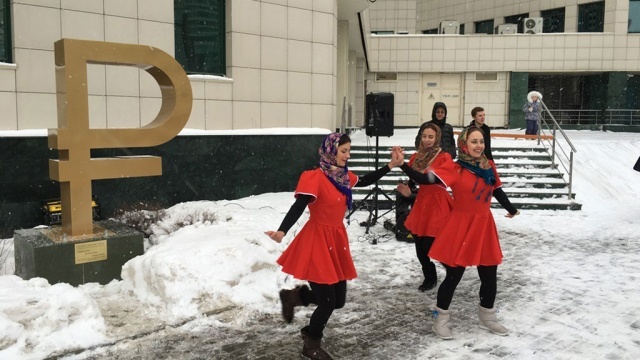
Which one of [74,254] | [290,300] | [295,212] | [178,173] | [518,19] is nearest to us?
[295,212]

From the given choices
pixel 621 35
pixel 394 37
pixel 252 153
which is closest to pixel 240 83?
pixel 252 153

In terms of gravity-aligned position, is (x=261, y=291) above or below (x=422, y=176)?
below

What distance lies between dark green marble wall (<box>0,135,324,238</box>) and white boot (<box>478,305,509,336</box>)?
7228mm

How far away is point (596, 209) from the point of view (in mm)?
12391

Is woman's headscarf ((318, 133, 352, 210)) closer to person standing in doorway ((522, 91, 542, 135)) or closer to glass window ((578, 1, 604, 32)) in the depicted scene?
person standing in doorway ((522, 91, 542, 135))

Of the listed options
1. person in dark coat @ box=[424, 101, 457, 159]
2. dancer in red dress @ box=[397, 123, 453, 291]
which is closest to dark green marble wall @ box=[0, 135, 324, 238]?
person in dark coat @ box=[424, 101, 457, 159]

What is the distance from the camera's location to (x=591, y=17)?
27.9 m

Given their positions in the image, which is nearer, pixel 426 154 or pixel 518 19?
pixel 426 154

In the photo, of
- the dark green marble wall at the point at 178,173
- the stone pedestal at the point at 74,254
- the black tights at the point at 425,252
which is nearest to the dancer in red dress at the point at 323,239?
the black tights at the point at 425,252

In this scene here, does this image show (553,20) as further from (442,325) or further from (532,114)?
(442,325)

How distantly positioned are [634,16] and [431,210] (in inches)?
1055

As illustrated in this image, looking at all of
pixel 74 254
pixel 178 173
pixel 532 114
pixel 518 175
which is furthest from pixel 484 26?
pixel 74 254

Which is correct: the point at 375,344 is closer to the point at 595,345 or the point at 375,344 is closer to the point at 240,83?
the point at 595,345

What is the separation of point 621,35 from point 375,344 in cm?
2745
